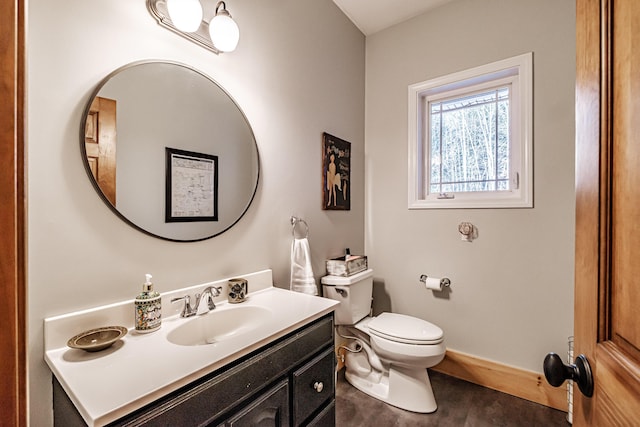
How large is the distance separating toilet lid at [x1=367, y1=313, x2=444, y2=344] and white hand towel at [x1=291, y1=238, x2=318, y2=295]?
50 cm

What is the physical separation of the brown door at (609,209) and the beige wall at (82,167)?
4.07 feet

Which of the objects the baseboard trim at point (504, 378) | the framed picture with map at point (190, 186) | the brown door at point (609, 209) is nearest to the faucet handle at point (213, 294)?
the framed picture with map at point (190, 186)

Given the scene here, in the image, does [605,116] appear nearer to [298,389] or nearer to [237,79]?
[298,389]

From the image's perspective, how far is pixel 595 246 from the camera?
1.69ft

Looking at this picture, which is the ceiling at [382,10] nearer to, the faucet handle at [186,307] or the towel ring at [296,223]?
the towel ring at [296,223]

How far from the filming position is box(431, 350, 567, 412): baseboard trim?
1755mm

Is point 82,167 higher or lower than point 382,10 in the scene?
lower

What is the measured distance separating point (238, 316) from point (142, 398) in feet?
2.07

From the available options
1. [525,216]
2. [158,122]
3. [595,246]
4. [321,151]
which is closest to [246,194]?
[158,122]

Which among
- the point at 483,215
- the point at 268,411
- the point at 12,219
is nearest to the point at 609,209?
the point at 12,219

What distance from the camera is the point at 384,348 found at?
1.72 m

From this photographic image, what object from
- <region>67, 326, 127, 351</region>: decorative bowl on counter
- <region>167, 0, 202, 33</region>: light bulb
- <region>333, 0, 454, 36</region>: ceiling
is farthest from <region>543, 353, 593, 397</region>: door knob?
<region>333, 0, 454, 36</region>: ceiling

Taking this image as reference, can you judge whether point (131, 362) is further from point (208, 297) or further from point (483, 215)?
point (483, 215)

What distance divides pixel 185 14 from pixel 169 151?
0.52 meters
